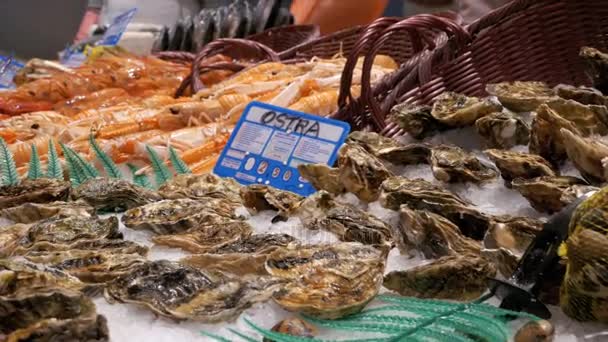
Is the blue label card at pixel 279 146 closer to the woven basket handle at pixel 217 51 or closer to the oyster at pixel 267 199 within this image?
the oyster at pixel 267 199

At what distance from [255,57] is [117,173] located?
1.91m

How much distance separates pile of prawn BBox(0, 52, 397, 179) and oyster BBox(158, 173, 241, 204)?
0.68 metres

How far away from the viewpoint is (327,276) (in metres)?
0.67

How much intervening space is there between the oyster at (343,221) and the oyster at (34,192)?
39 centimetres

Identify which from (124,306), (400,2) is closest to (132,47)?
(400,2)

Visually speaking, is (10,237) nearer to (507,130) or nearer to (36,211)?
(36,211)

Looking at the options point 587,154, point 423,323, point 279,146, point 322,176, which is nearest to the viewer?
point 423,323

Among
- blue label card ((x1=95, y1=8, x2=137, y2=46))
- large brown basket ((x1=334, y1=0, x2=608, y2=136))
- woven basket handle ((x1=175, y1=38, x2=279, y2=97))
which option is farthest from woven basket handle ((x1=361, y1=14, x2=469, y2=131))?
blue label card ((x1=95, y1=8, x2=137, y2=46))

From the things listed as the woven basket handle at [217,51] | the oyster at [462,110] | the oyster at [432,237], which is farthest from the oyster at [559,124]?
the woven basket handle at [217,51]

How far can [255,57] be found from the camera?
3.22 metres

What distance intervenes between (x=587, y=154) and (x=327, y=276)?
40 cm

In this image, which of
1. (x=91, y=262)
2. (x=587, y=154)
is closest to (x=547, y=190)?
(x=587, y=154)

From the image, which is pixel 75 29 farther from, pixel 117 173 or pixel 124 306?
pixel 124 306

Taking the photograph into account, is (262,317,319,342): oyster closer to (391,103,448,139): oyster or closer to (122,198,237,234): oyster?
(122,198,237,234): oyster
